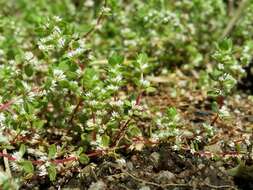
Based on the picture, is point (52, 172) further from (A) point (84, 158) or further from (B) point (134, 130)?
(B) point (134, 130)

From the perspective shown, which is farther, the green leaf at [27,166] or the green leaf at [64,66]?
the green leaf at [64,66]

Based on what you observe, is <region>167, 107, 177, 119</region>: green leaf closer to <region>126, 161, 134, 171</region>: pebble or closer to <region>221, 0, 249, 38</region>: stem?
<region>126, 161, 134, 171</region>: pebble

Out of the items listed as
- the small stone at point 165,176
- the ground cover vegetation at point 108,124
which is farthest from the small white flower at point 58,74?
the small stone at point 165,176

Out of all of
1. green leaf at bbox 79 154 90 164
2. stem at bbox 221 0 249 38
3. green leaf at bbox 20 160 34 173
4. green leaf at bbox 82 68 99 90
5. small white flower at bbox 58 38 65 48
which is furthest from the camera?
stem at bbox 221 0 249 38

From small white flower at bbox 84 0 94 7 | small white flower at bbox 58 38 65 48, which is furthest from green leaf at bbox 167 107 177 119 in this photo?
small white flower at bbox 84 0 94 7

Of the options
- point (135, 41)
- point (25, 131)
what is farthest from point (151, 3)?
point (25, 131)

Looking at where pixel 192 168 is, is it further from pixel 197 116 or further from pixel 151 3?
pixel 151 3

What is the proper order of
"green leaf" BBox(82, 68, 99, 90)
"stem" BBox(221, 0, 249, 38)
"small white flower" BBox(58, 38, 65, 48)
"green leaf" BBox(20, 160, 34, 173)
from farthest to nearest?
"stem" BBox(221, 0, 249, 38)
"small white flower" BBox(58, 38, 65, 48)
"green leaf" BBox(82, 68, 99, 90)
"green leaf" BBox(20, 160, 34, 173)

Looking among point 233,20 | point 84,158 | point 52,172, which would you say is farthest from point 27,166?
point 233,20

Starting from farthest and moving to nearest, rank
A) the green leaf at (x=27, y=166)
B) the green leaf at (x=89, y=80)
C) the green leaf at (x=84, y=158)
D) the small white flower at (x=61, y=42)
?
the small white flower at (x=61, y=42), the green leaf at (x=89, y=80), the green leaf at (x=84, y=158), the green leaf at (x=27, y=166)

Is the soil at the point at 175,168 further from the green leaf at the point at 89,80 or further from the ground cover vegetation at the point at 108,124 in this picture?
the green leaf at the point at 89,80

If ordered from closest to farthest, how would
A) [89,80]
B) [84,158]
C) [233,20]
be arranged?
[84,158] < [89,80] < [233,20]
